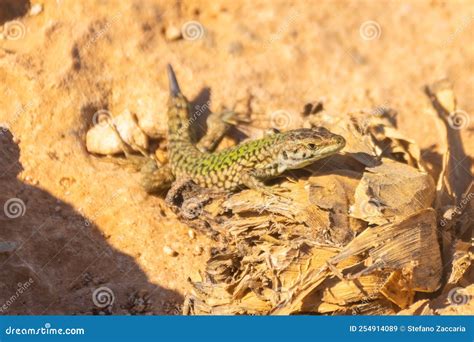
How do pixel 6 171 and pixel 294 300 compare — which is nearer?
pixel 294 300

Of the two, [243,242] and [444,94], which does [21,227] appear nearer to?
[243,242]

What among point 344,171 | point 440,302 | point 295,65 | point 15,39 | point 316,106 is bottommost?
point 440,302

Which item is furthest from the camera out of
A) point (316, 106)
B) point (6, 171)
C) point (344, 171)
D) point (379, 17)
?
point (379, 17)

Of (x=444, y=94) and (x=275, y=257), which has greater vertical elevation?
(x=444, y=94)

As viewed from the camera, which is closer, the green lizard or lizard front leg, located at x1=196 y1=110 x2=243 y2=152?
the green lizard

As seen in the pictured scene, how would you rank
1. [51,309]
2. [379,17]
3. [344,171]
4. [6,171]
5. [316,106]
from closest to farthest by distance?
[51,309]
[344,171]
[6,171]
[316,106]
[379,17]

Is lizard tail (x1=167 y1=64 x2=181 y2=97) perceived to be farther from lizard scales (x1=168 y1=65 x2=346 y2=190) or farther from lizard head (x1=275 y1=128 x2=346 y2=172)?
lizard head (x1=275 y1=128 x2=346 y2=172)

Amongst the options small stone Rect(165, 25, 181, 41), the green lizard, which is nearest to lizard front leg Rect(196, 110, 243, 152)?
the green lizard

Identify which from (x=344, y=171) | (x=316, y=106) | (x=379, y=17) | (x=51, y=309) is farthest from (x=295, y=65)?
(x=51, y=309)
